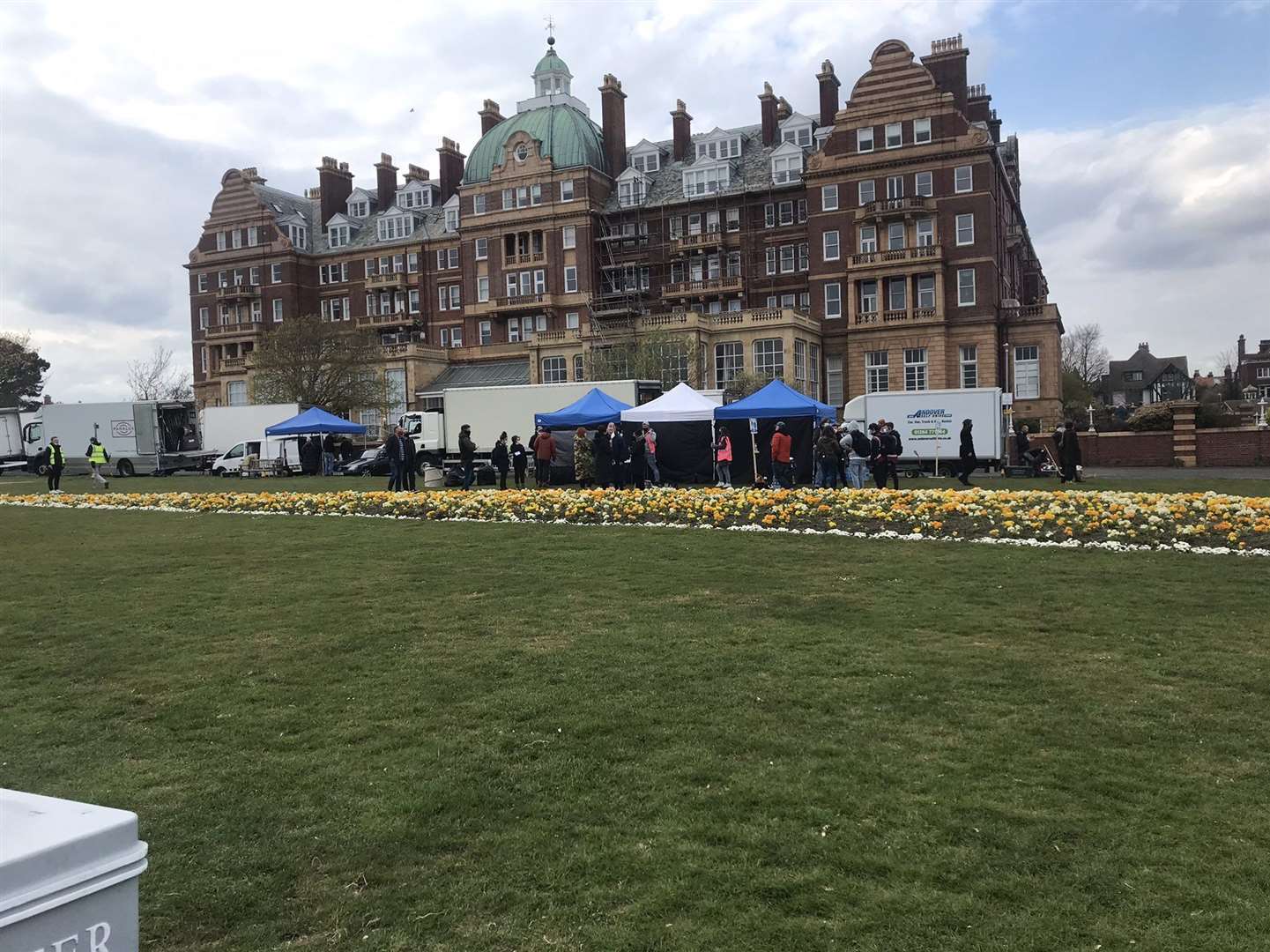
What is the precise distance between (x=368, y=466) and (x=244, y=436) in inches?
411

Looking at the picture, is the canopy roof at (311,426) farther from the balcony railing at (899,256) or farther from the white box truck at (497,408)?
the balcony railing at (899,256)

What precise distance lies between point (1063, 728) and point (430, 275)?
77.2 meters

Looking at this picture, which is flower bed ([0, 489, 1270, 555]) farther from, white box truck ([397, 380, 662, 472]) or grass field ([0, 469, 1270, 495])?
white box truck ([397, 380, 662, 472])

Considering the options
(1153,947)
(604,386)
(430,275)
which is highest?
(430,275)

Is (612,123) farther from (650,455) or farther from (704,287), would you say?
(650,455)

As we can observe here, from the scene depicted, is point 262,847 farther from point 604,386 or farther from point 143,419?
point 143,419

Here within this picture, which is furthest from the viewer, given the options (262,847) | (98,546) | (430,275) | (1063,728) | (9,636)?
(430,275)

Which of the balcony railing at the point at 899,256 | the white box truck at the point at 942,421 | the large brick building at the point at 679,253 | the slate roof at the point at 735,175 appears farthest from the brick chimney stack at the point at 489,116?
the white box truck at the point at 942,421

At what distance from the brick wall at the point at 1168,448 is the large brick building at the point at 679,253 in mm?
19118

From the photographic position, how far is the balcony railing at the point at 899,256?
58.6m

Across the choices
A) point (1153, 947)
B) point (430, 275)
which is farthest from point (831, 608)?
point (430, 275)

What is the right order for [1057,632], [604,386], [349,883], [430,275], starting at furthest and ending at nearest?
1. [430,275]
2. [604,386]
3. [1057,632]
4. [349,883]

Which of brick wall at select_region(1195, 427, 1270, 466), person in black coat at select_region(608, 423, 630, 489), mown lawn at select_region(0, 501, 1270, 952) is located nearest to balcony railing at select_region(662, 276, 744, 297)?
brick wall at select_region(1195, 427, 1270, 466)

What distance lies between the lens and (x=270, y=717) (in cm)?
657
